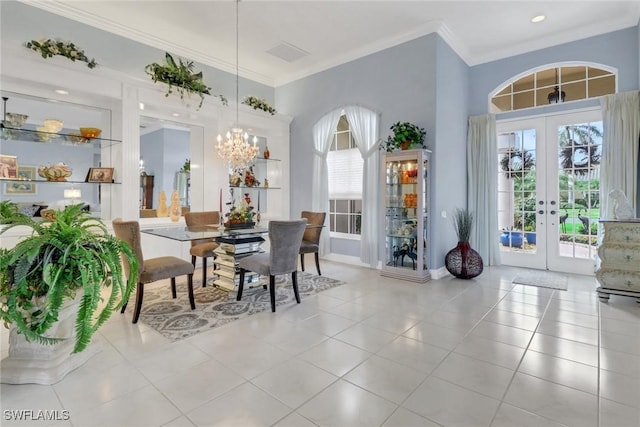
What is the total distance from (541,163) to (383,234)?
108 inches

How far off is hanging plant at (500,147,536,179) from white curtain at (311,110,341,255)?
9.62 ft

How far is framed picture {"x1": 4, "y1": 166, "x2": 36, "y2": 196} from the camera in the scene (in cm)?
379

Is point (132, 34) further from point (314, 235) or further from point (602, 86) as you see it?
point (602, 86)

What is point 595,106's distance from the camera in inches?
181

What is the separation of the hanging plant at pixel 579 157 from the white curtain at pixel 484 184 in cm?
93

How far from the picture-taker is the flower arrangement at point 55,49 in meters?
3.55

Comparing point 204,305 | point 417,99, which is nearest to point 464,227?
point 417,99

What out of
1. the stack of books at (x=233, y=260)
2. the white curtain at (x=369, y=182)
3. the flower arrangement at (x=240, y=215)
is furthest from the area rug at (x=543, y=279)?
the flower arrangement at (x=240, y=215)

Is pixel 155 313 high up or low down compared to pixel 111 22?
down

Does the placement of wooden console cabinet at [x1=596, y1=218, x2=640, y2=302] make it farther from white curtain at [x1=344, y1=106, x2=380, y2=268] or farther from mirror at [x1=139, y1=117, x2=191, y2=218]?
mirror at [x1=139, y1=117, x2=191, y2=218]

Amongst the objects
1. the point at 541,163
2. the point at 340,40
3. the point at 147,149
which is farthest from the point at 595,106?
the point at 147,149

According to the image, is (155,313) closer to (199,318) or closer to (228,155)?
(199,318)

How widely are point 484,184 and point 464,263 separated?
1608mm

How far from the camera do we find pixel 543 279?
4527 mm
